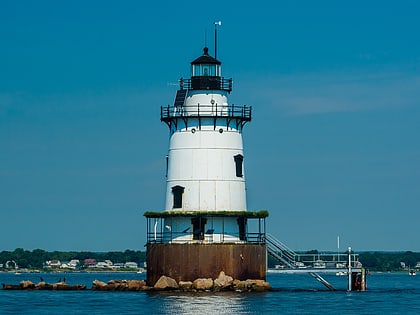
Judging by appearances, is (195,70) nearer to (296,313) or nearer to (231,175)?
(231,175)

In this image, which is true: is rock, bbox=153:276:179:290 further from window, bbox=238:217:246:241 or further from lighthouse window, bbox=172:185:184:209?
window, bbox=238:217:246:241

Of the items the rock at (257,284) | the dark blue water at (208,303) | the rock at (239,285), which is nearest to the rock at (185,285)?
the dark blue water at (208,303)

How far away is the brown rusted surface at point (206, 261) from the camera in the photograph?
67.8m

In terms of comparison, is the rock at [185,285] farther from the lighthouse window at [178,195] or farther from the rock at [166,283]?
the lighthouse window at [178,195]

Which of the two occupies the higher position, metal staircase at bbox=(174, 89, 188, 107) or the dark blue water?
metal staircase at bbox=(174, 89, 188, 107)

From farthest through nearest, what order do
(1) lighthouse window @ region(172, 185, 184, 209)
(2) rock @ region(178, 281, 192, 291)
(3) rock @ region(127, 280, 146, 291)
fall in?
(3) rock @ region(127, 280, 146, 291) → (1) lighthouse window @ region(172, 185, 184, 209) → (2) rock @ region(178, 281, 192, 291)

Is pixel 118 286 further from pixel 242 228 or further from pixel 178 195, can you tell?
pixel 242 228

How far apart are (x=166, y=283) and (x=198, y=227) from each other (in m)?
3.32

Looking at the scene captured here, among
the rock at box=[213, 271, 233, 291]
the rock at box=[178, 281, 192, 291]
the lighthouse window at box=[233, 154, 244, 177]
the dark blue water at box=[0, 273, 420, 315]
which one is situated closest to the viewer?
the dark blue water at box=[0, 273, 420, 315]

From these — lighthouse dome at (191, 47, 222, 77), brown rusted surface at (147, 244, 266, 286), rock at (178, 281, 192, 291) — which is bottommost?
rock at (178, 281, 192, 291)

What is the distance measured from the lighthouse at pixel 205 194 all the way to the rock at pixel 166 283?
0.30 m

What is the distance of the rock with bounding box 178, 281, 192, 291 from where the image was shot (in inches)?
2665

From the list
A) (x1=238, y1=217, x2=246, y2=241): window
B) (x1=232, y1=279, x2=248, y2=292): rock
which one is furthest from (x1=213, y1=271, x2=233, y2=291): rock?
(x1=238, y1=217, x2=246, y2=241): window

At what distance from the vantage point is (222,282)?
6762 centimetres
